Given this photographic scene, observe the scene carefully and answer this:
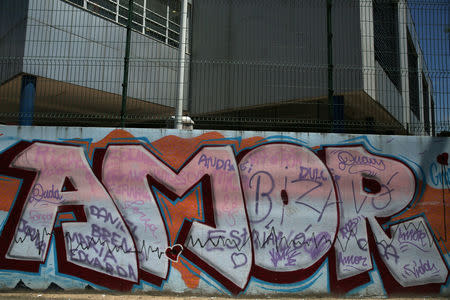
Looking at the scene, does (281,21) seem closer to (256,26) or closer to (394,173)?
(256,26)

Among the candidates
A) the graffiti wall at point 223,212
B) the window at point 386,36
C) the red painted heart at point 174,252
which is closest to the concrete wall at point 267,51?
the window at point 386,36

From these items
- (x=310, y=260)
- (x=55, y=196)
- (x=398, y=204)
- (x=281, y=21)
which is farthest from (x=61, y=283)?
(x=281, y=21)

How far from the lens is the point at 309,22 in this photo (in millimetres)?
8867

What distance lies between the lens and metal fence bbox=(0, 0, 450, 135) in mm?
6199

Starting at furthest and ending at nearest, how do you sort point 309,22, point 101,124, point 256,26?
point 256,26, point 309,22, point 101,124

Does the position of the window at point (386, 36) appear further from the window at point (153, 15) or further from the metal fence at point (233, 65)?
the window at point (153, 15)

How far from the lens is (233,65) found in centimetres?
729

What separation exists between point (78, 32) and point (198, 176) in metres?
5.25

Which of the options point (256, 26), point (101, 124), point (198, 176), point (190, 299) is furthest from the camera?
point (256, 26)

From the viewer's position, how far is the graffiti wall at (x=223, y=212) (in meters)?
5.35

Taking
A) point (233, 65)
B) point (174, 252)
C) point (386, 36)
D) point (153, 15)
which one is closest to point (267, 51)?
point (233, 65)

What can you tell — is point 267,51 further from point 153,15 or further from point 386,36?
point 153,15

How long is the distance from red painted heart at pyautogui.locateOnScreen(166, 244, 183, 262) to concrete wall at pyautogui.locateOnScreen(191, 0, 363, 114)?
275 centimetres

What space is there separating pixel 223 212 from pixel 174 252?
38.0 inches
